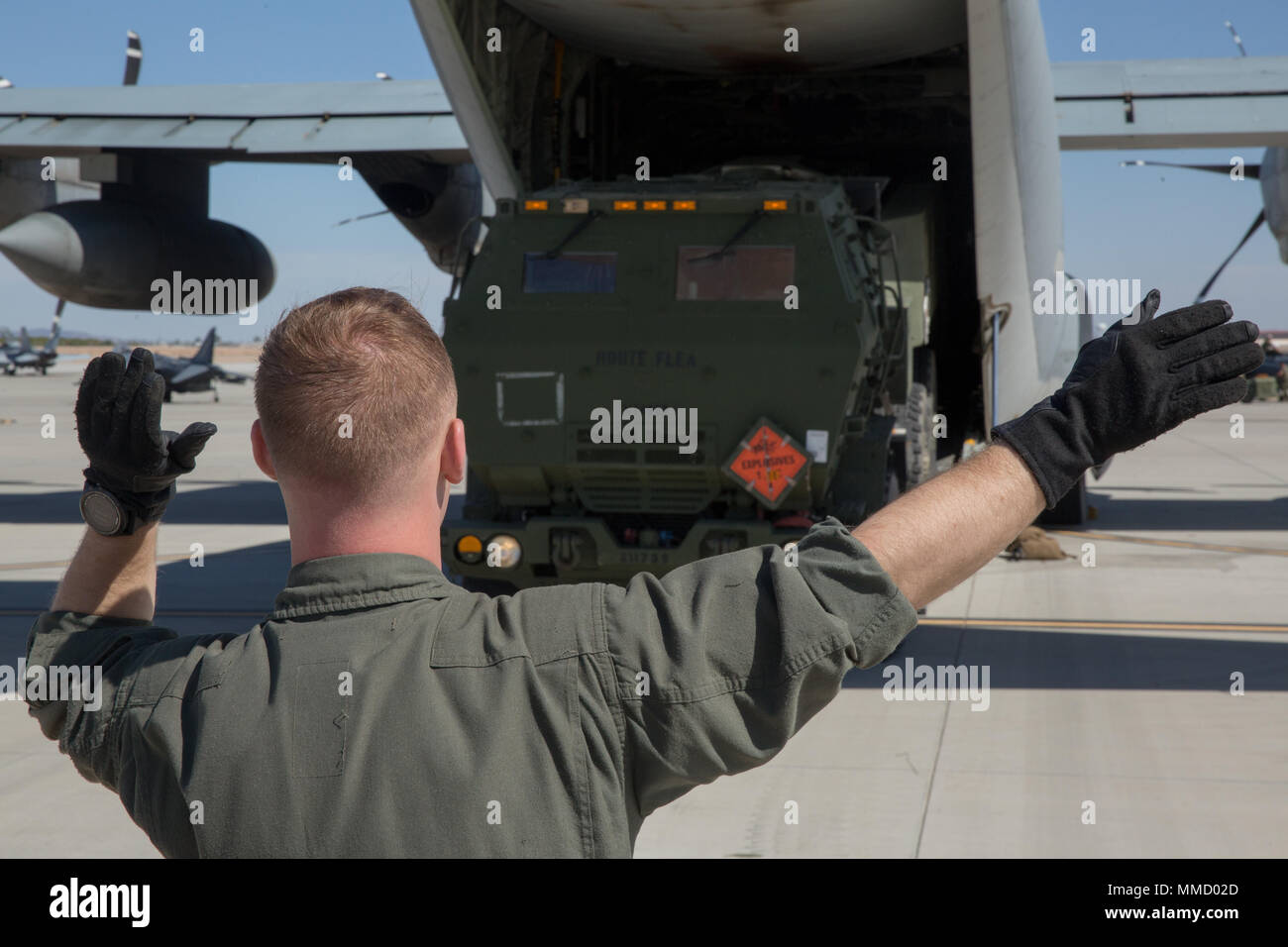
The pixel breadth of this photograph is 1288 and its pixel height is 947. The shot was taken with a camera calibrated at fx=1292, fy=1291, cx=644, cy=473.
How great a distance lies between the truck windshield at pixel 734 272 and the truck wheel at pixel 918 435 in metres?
1.43

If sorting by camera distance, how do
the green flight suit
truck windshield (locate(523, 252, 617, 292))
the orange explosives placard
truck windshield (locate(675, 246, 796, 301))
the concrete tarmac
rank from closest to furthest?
the green flight suit, the concrete tarmac, the orange explosives placard, truck windshield (locate(675, 246, 796, 301)), truck windshield (locate(523, 252, 617, 292))

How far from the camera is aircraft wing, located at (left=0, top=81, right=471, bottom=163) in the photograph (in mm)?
12438

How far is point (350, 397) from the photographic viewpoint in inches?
66.4

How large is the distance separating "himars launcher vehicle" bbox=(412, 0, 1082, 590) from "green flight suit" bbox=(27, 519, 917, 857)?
564cm

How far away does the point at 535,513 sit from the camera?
7.89 metres

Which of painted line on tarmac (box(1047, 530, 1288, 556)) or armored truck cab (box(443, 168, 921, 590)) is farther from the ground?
armored truck cab (box(443, 168, 921, 590))

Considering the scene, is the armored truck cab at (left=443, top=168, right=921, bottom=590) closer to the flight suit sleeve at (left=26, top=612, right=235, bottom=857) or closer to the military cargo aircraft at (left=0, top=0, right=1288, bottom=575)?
the military cargo aircraft at (left=0, top=0, right=1288, bottom=575)

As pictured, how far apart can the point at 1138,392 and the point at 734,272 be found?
616 centimetres

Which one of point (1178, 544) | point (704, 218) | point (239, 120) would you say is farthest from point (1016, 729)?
point (239, 120)

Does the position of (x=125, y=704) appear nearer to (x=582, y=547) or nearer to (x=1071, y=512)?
(x=582, y=547)

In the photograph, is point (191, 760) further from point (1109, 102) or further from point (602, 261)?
point (1109, 102)

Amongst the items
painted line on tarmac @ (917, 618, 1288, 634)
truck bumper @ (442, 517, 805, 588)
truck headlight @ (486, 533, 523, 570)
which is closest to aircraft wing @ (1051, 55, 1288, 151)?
painted line on tarmac @ (917, 618, 1288, 634)

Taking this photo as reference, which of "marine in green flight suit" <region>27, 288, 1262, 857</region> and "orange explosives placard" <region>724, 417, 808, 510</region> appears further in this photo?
"orange explosives placard" <region>724, 417, 808, 510</region>

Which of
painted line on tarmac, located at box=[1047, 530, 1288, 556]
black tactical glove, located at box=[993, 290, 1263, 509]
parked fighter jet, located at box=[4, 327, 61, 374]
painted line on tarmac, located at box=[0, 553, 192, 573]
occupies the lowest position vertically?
painted line on tarmac, located at box=[1047, 530, 1288, 556]
